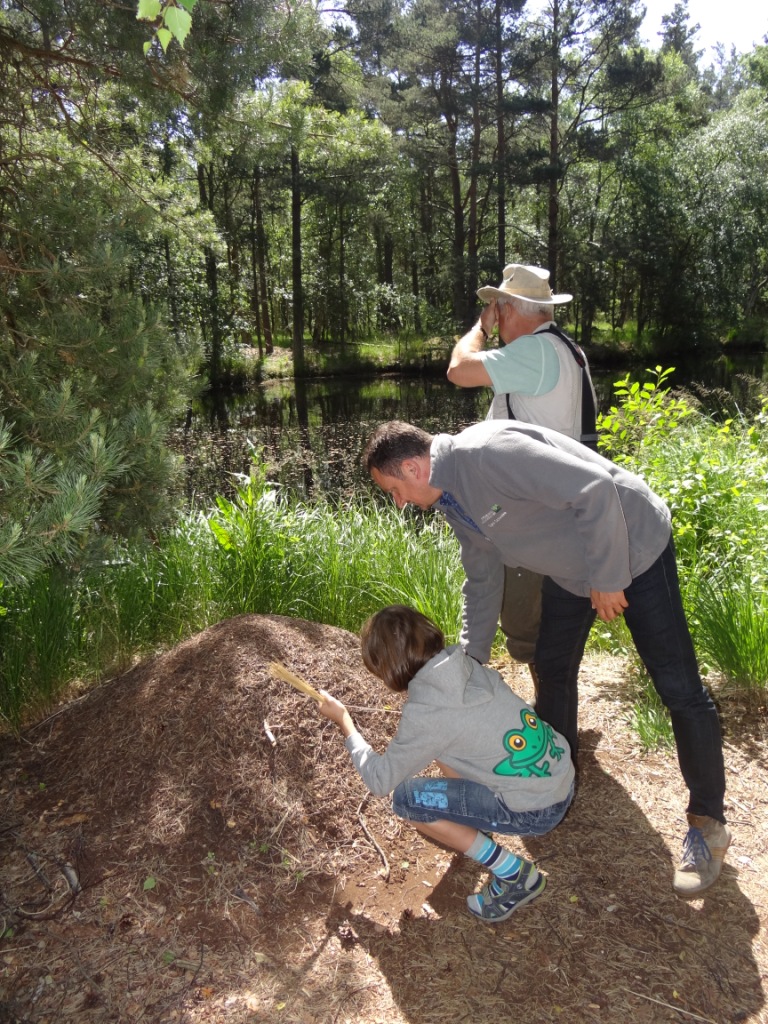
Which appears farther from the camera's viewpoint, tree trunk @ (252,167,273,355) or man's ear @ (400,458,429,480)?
tree trunk @ (252,167,273,355)

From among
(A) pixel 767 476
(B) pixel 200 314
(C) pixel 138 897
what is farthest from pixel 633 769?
(B) pixel 200 314

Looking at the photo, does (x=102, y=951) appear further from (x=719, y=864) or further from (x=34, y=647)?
(x=719, y=864)

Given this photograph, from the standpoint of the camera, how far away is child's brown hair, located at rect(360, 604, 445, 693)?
2.02 metres

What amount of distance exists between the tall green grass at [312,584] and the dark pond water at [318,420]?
2.89 metres

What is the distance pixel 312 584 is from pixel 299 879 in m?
1.96

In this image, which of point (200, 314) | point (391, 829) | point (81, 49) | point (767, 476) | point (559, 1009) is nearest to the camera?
point (559, 1009)

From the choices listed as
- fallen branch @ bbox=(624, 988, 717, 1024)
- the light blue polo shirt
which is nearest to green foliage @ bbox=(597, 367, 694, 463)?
the light blue polo shirt

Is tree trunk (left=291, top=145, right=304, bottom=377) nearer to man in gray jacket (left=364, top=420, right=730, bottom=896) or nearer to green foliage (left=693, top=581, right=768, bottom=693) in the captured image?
green foliage (left=693, top=581, right=768, bottom=693)

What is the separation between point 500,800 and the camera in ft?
6.92

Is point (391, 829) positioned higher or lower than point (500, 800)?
lower

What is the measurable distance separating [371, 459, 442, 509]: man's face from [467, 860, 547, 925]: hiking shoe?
1.06m

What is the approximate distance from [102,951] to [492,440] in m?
1.71

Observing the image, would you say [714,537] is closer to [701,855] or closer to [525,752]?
[701,855]

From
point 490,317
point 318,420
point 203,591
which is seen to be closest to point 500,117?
point 318,420
